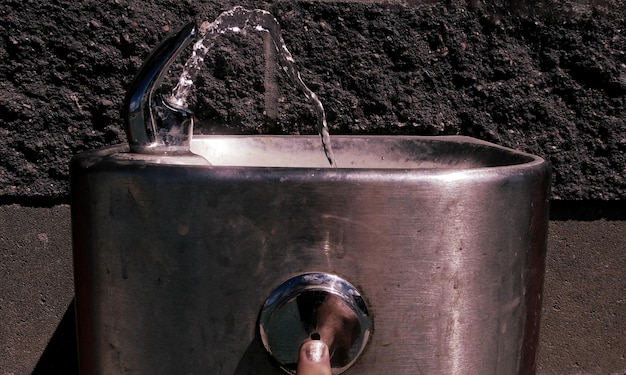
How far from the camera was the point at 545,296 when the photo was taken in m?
0.88

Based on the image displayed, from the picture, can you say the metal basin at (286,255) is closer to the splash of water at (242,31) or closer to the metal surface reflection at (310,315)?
the metal surface reflection at (310,315)

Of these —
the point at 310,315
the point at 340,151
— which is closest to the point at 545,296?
the point at 340,151

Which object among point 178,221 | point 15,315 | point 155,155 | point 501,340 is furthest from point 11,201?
point 501,340

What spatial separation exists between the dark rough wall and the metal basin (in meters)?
0.31

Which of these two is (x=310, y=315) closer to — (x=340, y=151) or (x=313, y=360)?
(x=313, y=360)

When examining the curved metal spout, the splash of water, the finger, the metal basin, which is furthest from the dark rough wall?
the finger

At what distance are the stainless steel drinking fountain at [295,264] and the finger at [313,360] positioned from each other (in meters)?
0.02

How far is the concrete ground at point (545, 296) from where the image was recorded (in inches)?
31.7

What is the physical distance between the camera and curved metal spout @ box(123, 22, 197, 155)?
1.89 ft

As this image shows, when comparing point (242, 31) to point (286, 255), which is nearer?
point (286, 255)

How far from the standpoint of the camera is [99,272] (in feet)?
1.63

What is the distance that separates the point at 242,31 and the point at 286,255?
0.43 meters

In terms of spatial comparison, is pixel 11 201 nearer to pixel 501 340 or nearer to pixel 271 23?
pixel 271 23

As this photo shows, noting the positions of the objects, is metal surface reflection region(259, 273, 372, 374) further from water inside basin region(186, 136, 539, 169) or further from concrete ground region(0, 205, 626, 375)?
concrete ground region(0, 205, 626, 375)
